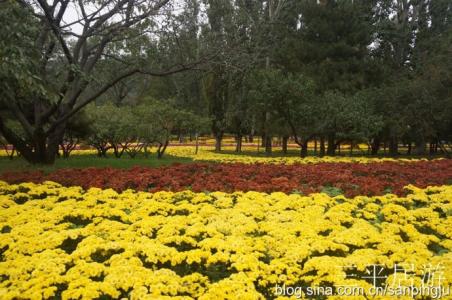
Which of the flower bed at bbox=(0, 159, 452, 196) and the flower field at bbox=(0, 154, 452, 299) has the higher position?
the flower bed at bbox=(0, 159, 452, 196)

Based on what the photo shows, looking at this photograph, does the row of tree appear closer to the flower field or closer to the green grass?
the green grass

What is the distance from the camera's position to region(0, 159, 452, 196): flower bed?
11.1 metres

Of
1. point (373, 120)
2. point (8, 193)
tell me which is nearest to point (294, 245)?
point (8, 193)

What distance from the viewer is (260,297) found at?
4879 mm

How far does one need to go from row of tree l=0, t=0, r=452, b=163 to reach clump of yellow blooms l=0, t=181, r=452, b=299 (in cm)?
327

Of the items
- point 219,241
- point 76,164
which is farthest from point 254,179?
point 76,164

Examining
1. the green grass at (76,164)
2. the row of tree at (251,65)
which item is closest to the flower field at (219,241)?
the row of tree at (251,65)

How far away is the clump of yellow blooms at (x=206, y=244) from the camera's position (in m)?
5.11

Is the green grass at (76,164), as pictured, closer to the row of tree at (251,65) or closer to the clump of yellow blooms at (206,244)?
the row of tree at (251,65)

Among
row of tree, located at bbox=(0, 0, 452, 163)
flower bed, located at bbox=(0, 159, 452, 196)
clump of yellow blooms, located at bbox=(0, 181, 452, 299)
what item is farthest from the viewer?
row of tree, located at bbox=(0, 0, 452, 163)

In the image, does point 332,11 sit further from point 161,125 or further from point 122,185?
point 122,185

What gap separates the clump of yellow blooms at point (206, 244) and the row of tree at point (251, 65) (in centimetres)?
327

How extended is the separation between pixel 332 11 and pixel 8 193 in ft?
102

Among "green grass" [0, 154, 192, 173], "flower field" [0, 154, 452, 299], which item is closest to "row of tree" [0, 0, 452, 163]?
"green grass" [0, 154, 192, 173]
